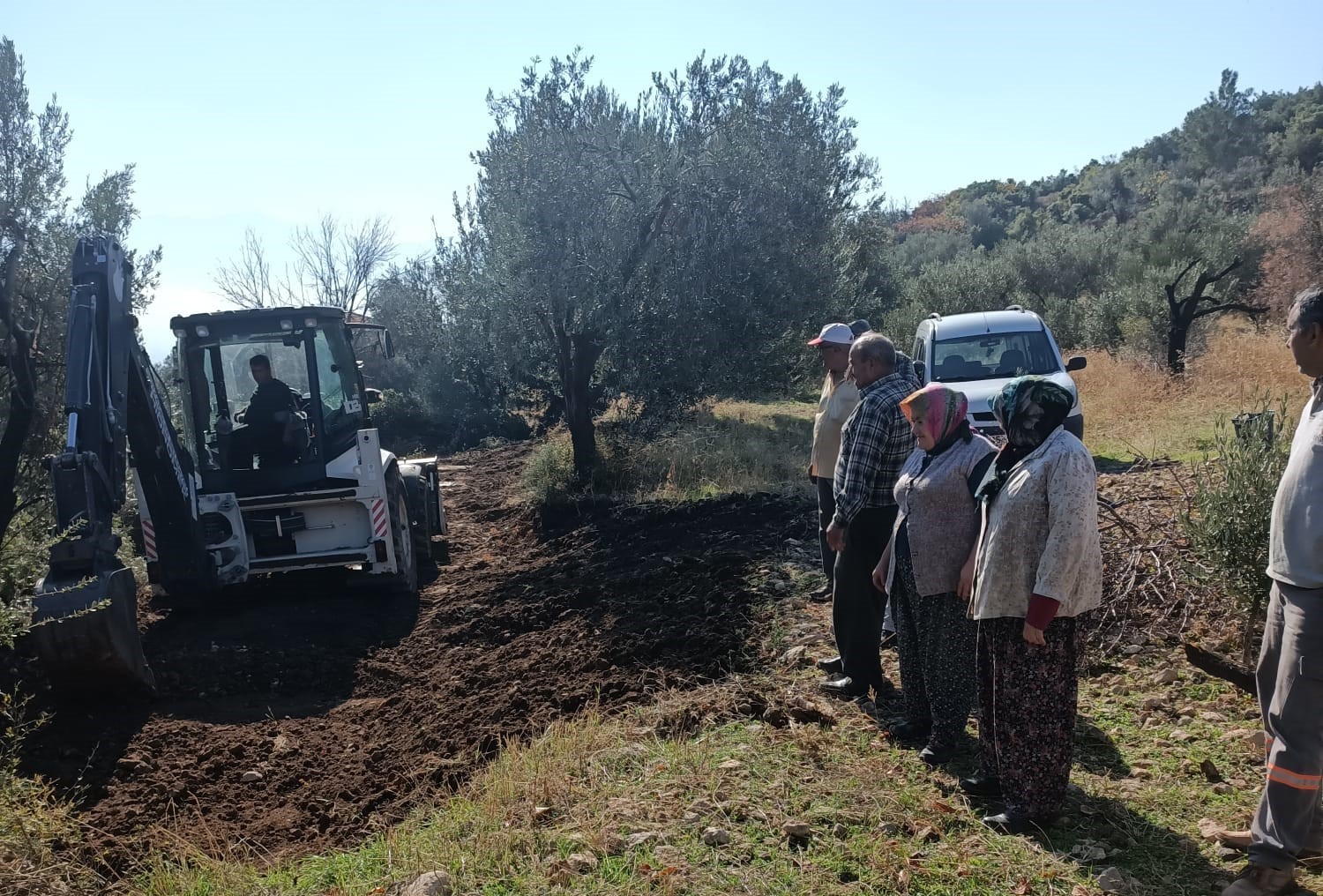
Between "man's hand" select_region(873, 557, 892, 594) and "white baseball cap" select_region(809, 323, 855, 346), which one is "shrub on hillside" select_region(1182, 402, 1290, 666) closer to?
"man's hand" select_region(873, 557, 892, 594)

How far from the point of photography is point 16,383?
352 inches

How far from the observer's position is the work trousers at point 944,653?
164 inches

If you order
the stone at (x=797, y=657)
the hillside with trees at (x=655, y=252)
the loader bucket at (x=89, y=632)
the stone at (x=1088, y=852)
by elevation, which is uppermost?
the hillside with trees at (x=655, y=252)

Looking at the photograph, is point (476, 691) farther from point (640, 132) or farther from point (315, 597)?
point (640, 132)

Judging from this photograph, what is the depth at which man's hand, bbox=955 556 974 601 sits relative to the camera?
389cm

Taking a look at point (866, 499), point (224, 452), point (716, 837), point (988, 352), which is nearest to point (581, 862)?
point (716, 837)

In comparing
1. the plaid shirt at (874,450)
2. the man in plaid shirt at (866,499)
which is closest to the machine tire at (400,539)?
the man in plaid shirt at (866,499)

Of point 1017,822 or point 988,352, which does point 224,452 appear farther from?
point 988,352

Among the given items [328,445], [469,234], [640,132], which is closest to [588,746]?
[328,445]

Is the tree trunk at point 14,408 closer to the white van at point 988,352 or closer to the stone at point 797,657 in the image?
the stone at point 797,657

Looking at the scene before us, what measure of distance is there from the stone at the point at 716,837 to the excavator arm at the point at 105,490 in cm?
358

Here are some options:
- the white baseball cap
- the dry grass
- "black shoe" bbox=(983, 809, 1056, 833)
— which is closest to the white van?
the dry grass

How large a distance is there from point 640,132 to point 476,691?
9.36 meters

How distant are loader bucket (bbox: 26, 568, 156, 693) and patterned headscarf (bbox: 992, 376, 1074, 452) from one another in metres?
4.63
